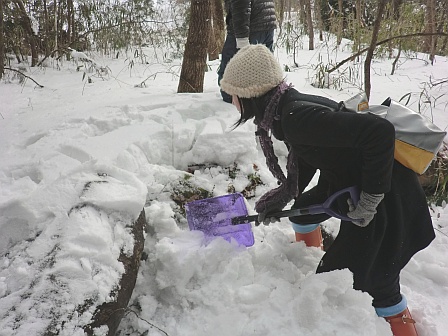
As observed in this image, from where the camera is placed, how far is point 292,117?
1.34 m

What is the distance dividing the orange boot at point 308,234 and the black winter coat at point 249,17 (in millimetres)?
1774

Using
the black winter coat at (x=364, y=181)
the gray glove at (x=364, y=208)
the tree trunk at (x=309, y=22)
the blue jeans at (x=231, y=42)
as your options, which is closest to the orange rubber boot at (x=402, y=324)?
the black winter coat at (x=364, y=181)

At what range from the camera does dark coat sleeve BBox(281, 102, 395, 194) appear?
4.02 feet

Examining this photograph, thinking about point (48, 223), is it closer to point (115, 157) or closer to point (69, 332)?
point (69, 332)

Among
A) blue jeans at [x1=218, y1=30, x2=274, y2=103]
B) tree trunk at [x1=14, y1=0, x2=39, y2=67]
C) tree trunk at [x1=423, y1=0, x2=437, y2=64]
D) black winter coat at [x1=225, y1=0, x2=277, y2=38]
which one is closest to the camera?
black winter coat at [x1=225, y1=0, x2=277, y2=38]

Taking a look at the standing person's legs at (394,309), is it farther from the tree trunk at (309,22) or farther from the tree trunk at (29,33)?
the tree trunk at (309,22)

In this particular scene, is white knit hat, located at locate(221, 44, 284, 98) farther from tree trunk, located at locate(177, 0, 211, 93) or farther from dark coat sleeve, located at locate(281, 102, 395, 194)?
tree trunk, located at locate(177, 0, 211, 93)

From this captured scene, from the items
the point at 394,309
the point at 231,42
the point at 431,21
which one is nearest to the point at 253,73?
the point at 394,309

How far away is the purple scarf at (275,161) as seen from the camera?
144 centimetres

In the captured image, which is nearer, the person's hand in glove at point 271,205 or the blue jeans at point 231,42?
the person's hand in glove at point 271,205

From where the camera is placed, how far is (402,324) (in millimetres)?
1548

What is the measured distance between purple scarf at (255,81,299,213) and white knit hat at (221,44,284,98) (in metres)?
0.06

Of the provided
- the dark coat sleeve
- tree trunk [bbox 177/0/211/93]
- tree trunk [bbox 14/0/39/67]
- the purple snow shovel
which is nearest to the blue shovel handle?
the purple snow shovel

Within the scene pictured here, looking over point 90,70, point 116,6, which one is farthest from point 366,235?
point 116,6
